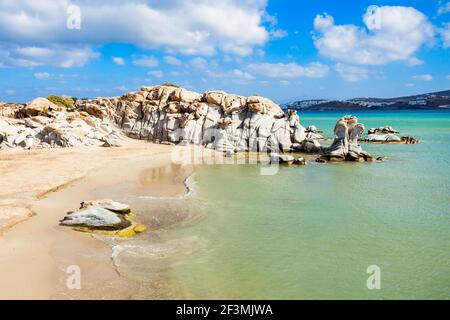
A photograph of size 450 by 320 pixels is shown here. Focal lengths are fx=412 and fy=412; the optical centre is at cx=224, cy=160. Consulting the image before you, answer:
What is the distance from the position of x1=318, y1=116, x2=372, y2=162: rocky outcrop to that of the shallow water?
983 cm

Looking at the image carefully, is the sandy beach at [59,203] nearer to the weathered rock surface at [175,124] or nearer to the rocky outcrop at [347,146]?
the weathered rock surface at [175,124]

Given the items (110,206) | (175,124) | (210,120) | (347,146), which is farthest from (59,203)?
(175,124)

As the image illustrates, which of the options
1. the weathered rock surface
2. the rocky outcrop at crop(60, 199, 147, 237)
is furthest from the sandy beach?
the weathered rock surface

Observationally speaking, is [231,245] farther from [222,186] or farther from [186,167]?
[186,167]

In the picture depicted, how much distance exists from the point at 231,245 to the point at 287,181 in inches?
524

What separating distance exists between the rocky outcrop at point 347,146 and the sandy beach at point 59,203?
15.4 metres

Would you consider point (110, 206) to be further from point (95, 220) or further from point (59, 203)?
point (59, 203)

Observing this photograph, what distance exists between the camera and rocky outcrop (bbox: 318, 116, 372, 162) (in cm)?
3859

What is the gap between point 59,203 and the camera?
20094mm

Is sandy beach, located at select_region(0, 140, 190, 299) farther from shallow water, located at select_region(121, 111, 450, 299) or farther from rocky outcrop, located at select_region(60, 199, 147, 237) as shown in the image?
shallow water, located at select_region(121, 111, 450, 299)

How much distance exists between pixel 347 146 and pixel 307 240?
25035 mm

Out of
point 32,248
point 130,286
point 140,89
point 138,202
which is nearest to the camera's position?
point 130,286
